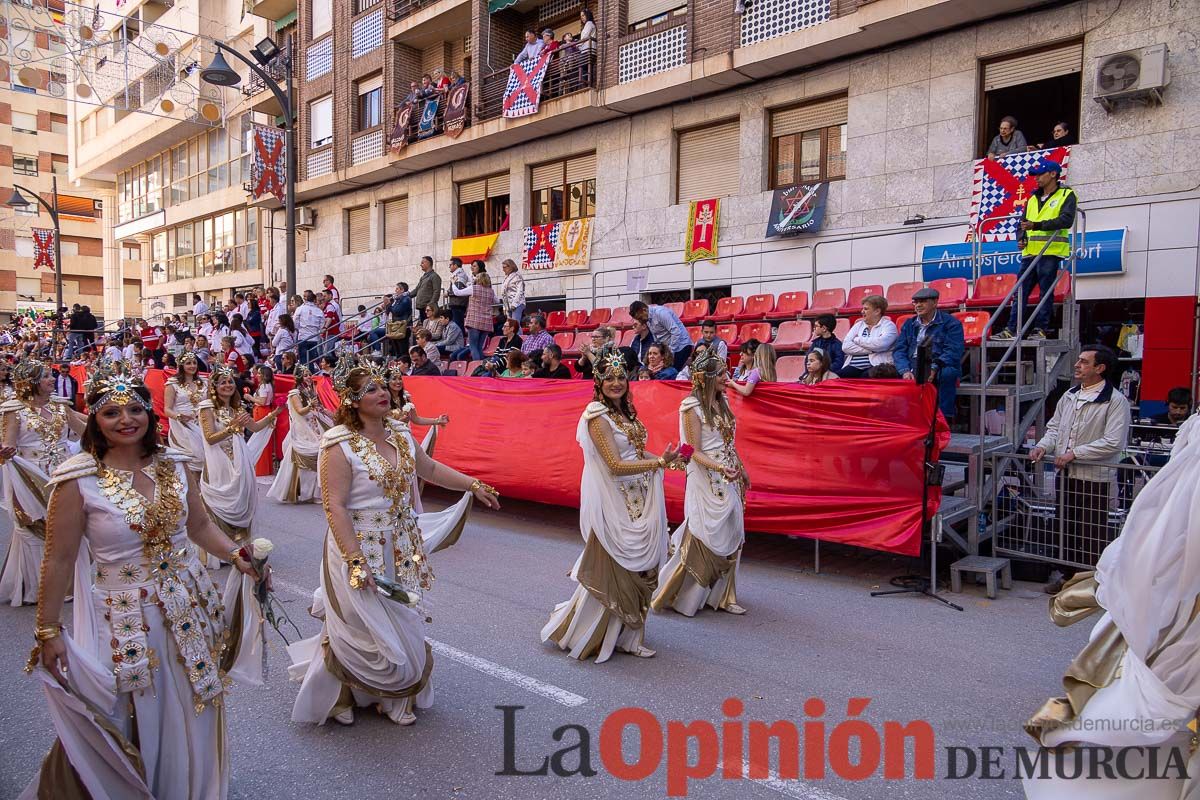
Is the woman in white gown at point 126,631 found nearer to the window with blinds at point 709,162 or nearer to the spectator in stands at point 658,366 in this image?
the spectator in stands at point 658,366

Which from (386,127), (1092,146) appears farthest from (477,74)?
(1092,146)

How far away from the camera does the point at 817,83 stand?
44.9 feet

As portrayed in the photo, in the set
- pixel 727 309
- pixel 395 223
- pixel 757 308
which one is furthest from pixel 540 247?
pixel 757 308

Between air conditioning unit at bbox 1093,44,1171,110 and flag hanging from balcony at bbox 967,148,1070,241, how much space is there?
859 mm

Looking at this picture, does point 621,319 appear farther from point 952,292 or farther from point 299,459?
point 299,459

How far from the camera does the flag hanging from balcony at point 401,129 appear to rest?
826 inches

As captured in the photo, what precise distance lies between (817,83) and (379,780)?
43.6ft

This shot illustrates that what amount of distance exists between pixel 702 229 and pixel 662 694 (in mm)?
11903

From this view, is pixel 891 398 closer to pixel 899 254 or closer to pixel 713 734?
pixel 713 734

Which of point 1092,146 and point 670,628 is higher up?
point 1092,146

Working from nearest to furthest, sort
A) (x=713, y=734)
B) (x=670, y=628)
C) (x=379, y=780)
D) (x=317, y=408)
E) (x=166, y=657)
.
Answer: (x=166, y=657) → (x=379, y=780) → (x=713, y=734) → (x=670, y=628) → (x=317, y=408)

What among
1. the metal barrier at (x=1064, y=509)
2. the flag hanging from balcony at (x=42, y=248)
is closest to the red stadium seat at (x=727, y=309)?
the metal barrier at (x=1064, y=509)

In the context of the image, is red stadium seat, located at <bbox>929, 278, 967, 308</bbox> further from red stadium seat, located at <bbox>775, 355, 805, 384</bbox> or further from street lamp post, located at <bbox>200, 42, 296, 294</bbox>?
street lamp post, located at <bbox>200, 42, 296, 294</bbox>

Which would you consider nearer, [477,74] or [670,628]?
[670,628]
